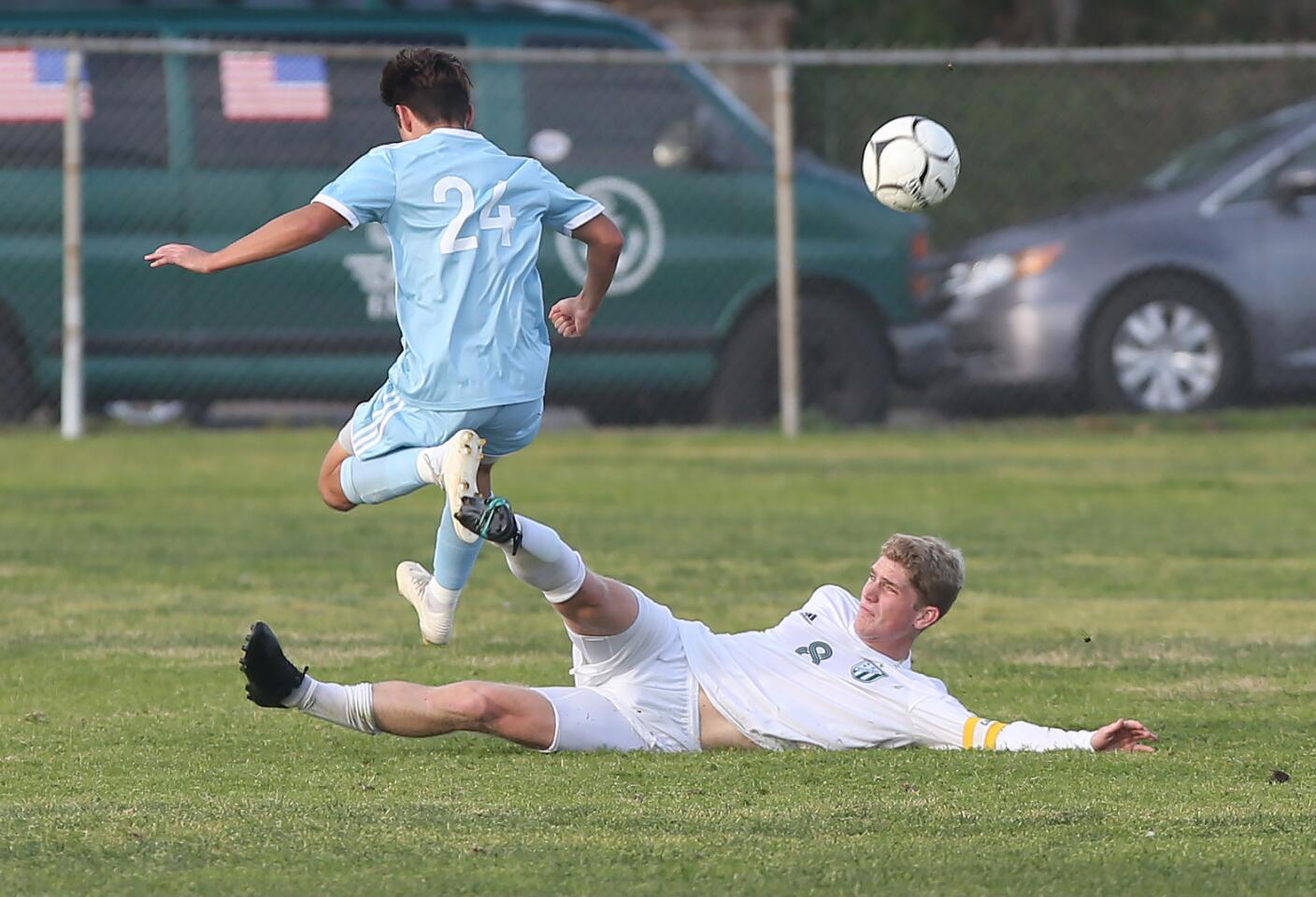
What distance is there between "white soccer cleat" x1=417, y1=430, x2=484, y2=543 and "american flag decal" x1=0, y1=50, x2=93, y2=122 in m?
8.80

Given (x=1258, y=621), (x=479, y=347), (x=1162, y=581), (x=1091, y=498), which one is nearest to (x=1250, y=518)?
(x=1091, y=498)

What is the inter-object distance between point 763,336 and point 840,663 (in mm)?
8767

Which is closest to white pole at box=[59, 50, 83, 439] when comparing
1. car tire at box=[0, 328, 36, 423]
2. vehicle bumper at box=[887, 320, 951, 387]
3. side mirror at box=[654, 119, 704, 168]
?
car tire at box=[0, 328, 36, 423]

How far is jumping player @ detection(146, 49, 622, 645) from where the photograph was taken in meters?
6.25

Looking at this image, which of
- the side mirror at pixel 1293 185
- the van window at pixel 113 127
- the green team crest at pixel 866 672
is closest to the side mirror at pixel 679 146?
the van window at pixel 113 127

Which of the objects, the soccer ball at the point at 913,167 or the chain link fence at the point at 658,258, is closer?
the soccer ball at the point at 913,167

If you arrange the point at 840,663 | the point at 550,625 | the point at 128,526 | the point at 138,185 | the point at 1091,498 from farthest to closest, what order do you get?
the point at 138,185 < the point at 1091,498 < the point at 128,526 < the point at 550,625 < the point at 840,663

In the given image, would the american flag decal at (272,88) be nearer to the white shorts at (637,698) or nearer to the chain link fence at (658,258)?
the chain link fence at (658,258)

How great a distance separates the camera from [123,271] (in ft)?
46.8

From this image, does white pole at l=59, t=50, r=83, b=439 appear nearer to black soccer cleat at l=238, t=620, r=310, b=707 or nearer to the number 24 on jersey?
the number 24 on jersey

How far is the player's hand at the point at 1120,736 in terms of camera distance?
5828 mm

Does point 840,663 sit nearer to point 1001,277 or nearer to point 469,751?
point 469,751

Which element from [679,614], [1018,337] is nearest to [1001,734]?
[679,614]

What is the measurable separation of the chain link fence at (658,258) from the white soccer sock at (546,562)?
806 centimetres
